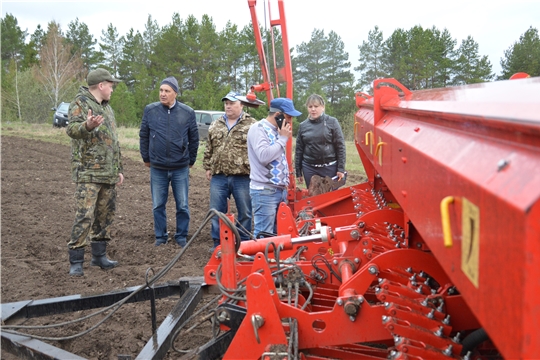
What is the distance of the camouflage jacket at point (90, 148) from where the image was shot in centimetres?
534

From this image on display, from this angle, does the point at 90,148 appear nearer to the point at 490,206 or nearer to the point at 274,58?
the point at 274,58

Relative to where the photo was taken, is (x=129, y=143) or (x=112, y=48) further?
(x=112, y=48)

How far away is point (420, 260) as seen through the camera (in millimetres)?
2895

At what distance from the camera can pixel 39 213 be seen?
27.8 feet

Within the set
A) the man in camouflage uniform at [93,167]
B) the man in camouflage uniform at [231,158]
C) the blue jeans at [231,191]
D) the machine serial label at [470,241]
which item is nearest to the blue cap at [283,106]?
the man in camouflage uniform at [231,158]

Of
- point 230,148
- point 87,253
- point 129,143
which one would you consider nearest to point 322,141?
point 230,148

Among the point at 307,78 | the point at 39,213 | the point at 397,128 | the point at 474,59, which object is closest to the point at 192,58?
the point at 307,78

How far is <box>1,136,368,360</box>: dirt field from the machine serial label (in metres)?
2.84

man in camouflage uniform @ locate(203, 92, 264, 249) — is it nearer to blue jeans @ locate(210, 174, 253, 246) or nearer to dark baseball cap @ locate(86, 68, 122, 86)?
blue jeans @ locate(210, 174, 253, 246)

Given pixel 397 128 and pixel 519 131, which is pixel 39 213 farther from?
pixel 519 131

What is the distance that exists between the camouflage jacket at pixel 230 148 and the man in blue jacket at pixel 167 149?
36 centimetres

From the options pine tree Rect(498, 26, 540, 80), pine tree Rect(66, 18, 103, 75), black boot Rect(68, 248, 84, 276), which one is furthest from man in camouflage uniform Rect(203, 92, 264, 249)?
pine tree Rect(66, 18, 103, 75)

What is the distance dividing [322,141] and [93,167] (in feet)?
10.1

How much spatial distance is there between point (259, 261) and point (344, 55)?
134 feet
